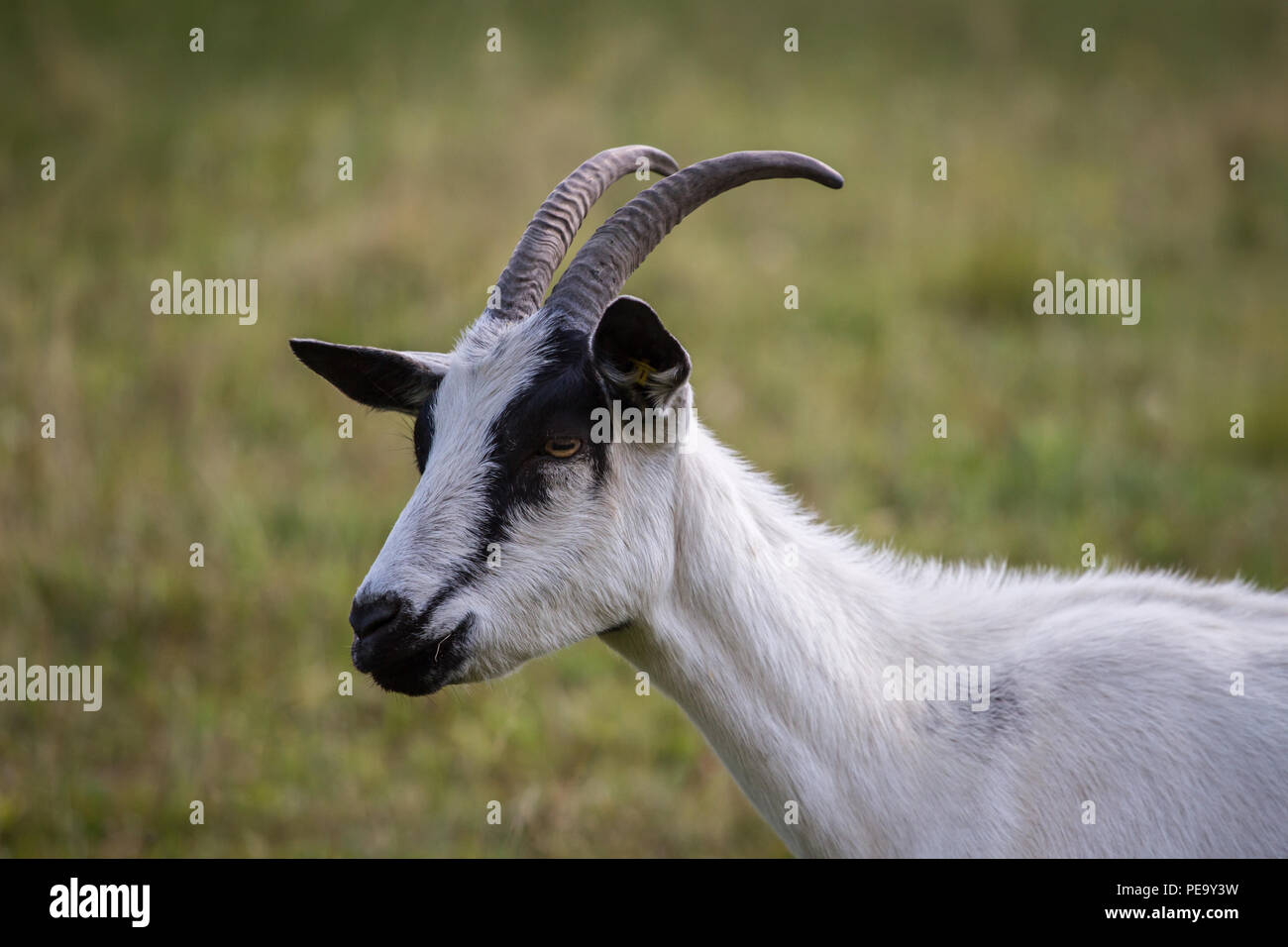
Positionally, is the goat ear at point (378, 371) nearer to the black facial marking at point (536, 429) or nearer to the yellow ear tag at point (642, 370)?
the black facial marking at point (536, 429)

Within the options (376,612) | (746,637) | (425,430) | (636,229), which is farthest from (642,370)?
(376,612)

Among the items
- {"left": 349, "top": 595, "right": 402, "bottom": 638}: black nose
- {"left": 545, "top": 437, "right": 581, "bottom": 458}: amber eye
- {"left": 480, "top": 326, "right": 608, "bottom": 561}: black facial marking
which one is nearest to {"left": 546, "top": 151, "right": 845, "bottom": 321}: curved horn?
{"left": 480, "top": 326, "right": 608, "bottom": 561}: black facial marking

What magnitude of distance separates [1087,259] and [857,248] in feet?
6.55

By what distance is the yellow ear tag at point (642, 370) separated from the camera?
9.91ft

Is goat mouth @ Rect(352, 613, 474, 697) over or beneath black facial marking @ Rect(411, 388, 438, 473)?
beneath

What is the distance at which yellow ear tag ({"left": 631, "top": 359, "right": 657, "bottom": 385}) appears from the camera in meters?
3.02

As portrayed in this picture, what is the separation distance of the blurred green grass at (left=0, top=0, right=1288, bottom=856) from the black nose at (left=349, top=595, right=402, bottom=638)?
2.07 meters

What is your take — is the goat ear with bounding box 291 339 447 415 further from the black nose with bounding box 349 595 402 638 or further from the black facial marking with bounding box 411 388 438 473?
the black nose with bounding box 349 595 402 638

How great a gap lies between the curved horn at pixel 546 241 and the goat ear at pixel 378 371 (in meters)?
0.25

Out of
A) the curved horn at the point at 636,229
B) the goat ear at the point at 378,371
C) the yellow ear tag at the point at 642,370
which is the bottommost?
the yellow ear tag at the point at 642,370

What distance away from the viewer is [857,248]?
11.0 m

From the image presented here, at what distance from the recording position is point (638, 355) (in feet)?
9.83

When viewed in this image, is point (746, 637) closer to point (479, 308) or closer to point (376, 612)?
point (376, 612)

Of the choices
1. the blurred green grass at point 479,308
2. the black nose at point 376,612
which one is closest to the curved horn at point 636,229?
the black nose at point 376,612
